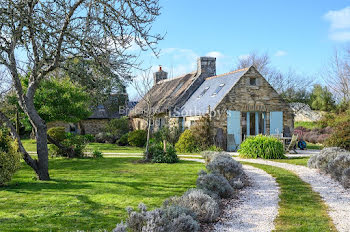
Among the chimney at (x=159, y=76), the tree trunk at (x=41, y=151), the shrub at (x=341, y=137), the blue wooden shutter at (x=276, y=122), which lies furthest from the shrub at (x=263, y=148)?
the chimney at (x=159, y=76)

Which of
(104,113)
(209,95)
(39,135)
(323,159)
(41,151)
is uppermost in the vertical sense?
(209,95)

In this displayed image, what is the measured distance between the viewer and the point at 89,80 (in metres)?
8.99

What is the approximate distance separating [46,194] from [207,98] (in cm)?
1396

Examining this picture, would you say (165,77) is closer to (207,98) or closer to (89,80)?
(207,98)

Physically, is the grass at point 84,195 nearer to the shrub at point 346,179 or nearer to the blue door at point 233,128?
the shrub at point 346,179

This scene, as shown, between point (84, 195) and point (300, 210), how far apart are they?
455cm

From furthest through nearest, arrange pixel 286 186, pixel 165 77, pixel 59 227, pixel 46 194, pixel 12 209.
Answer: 1. pixel 165 77
2. pixel 286 186
3. pixel 46 194
4. pixel 12 209
5. pixel 59 227

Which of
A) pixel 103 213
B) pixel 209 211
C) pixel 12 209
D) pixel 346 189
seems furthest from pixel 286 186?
pixel 12 209

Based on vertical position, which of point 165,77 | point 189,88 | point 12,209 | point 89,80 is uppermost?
point 165,77

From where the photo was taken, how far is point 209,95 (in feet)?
66.8

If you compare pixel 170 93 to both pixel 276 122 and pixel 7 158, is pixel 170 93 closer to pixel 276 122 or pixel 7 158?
pixel 276 122

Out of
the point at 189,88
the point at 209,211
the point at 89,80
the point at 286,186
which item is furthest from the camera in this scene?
the point at 189,88

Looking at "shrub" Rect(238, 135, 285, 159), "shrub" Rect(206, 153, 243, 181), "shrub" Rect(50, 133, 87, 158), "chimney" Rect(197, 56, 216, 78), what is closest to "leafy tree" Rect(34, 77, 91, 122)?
"shrub" Rect(50, 133, 87, 158)

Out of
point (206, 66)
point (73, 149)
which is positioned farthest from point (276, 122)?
point (73, 149)
